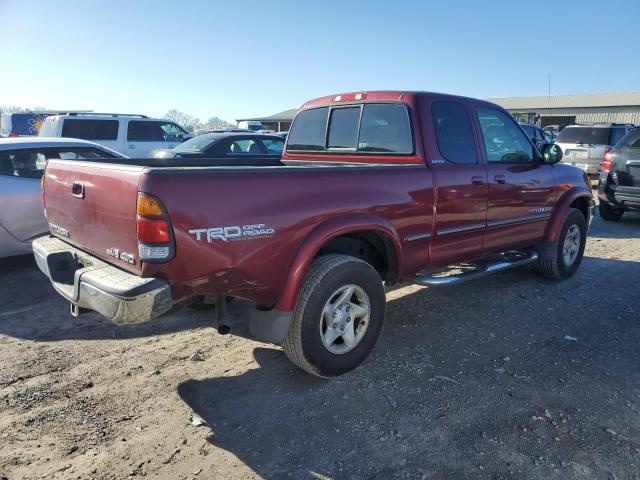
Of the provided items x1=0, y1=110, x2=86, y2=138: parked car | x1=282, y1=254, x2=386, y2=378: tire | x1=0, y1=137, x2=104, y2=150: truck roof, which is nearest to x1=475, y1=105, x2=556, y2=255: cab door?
x1=282, y1=254, x2=386, y2=378: tire

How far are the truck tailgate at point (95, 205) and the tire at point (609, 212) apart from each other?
367 inches

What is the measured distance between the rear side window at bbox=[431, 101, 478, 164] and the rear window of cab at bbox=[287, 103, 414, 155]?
0.30m

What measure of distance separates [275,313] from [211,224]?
0.76 m

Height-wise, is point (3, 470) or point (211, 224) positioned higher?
point (211, 224)

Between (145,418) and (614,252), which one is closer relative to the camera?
(145,418)

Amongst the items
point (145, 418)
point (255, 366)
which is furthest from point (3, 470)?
point (255, 366)

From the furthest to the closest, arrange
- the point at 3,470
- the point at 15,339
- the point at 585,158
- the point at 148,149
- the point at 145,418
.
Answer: the point at 585,158 → the point at 148,149 → the point at 15,339 → the point at 145,418 → the point at 3,470

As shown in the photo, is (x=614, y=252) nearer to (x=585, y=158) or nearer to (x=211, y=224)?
(x=211, y=224)

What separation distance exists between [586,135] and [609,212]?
5.84 meters

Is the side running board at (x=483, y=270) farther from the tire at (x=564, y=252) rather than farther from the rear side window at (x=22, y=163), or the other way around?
the rear side window at (x=22, y=163)

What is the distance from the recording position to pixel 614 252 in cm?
714

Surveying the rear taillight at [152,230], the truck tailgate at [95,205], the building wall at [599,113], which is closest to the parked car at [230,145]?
the truck tailgate at [95,205]

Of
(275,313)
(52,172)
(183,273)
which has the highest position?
(52,172)

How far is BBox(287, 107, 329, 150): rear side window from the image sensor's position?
484 centimetres
